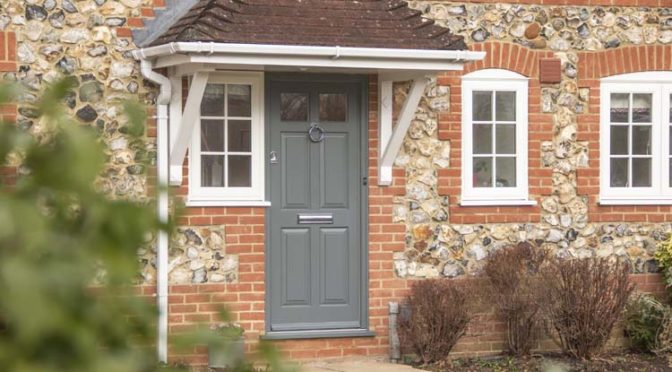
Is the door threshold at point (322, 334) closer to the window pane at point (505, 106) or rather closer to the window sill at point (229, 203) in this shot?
the window sill at point (229, 203)

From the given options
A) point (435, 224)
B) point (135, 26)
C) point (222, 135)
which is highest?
point (135, 26)

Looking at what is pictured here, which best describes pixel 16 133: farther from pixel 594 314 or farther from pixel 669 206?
pixel 669 206

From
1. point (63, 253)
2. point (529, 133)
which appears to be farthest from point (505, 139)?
point (63, 253)

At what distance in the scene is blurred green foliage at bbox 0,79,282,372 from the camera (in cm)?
104

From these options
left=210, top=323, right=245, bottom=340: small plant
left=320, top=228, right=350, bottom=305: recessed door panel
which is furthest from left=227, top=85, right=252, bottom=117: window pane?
left=210, top=323, right=245, bottom=340: small plant

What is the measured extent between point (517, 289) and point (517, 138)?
4.95 feet

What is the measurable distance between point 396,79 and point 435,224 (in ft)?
4.61

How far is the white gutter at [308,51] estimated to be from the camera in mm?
9344

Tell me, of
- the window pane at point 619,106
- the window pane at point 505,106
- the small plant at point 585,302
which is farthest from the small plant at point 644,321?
the window pane at point 505,106

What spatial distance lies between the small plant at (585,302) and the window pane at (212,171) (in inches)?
123

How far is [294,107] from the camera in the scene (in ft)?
35.7

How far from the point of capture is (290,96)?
428 inches

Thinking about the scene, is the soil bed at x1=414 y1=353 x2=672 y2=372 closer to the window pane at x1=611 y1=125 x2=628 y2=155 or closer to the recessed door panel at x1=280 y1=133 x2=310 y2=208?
the recessed door panel at x1=280 y1=133 x2=310 y2=208

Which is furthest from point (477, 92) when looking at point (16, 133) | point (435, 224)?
point (16, 133)
